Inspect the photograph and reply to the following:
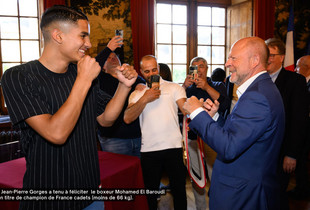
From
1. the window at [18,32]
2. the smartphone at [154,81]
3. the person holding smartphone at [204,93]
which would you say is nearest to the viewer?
the smartphone at [154,81]

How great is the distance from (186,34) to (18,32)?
10.7 feet

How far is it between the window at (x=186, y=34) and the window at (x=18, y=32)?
2324 millimetres

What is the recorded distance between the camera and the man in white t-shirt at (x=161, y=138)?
2080 millimetres

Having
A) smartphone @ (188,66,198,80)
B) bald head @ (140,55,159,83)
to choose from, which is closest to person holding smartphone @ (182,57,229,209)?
smartphone @ (188,66,198,80)

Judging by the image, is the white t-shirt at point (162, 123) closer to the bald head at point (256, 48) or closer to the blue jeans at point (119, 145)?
the blue jeans at point (119, 145)

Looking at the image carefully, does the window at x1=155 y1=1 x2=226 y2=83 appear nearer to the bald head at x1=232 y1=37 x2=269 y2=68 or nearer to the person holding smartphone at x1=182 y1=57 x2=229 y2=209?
the person holding smartphone at x1=182 y1=57 x2=229 y2=209

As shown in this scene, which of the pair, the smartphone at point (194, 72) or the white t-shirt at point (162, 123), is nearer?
the white t-shirt at point (162, 123)

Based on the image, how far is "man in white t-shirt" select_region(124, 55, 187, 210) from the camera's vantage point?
81.9 inches

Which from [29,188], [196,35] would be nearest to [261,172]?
[29,188]

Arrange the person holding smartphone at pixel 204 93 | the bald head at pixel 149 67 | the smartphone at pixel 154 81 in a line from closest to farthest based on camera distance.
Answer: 1. the smartphone at pixel 154 81
2. the bald head at pixel 149 67
3. the person holding smartphone at pixel 204 93

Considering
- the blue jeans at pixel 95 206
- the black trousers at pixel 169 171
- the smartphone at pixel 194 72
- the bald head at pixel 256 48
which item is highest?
the bald head at pixel 256 48

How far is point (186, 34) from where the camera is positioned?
4.99m

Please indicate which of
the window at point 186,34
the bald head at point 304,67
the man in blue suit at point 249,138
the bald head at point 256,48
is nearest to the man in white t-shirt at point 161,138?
the man in blue suit at point 249,138

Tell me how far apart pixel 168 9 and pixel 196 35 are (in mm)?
819
